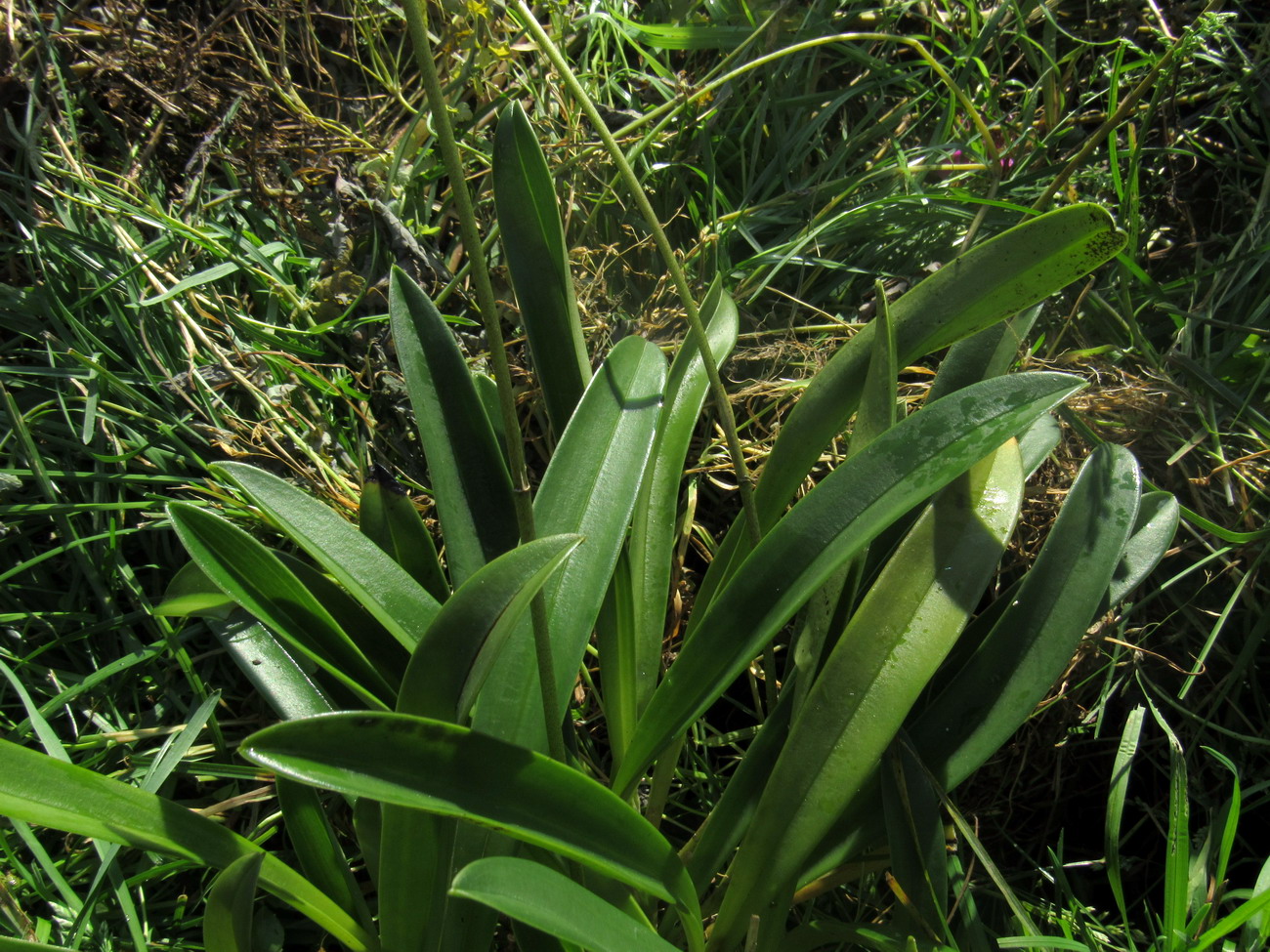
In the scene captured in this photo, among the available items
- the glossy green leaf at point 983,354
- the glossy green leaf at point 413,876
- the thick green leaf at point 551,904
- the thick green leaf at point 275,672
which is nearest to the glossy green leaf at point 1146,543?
the glossy green leaf at point 983,354

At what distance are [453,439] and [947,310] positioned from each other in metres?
0.59

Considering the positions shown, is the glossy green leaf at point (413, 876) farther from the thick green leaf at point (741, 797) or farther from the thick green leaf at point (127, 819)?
the thick green leaf at point (741, 797)

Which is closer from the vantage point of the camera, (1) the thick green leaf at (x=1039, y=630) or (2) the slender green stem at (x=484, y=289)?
(2) the slender green stem at (x=484, y=289)

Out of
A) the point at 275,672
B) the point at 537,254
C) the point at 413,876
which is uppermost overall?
the point at 537,254

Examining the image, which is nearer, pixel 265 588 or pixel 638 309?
pixel 265 588

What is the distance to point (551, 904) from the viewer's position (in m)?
0.71

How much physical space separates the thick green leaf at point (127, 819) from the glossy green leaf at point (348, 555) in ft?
0.84

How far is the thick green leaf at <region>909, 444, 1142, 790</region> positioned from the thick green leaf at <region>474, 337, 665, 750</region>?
1.26ft

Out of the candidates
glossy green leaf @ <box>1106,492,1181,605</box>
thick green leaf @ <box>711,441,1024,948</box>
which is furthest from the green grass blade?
thick green leaf @ <box>711,441,1024,948</box>

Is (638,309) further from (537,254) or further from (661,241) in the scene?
(661,241)

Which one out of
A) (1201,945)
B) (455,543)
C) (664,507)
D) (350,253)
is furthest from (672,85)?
(1201,945)

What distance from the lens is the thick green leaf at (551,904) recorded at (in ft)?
2.19

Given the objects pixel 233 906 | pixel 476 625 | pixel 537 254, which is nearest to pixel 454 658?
pixel 476 625

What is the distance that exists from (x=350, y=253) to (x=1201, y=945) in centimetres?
155
